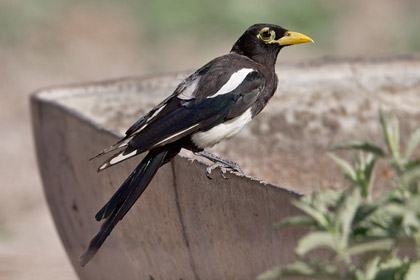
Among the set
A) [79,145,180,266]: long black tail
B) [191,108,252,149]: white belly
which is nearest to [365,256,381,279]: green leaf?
[79,145,180,266]: long black tail

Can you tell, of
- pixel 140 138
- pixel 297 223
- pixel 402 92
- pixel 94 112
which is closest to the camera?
pixel 297 223

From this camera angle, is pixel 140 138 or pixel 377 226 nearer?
pixel 377 226

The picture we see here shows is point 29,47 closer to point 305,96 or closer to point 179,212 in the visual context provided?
point 305,96

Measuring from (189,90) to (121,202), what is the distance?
2.51ft

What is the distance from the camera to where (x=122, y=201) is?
303 cm

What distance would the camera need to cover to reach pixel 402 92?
13.7 ft

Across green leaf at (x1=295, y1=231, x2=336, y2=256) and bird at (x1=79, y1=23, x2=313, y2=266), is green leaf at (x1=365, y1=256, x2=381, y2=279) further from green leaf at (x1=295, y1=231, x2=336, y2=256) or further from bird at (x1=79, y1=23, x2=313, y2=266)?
bird at (x1=79, y1=23, x2=313, y2=266)

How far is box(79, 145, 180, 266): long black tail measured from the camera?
117 inches

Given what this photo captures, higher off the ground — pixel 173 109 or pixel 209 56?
pixel 173 109

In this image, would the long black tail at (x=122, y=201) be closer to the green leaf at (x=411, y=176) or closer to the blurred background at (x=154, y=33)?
the green leaf at (x=411, y=176)

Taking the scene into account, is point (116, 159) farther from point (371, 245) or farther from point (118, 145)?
point (371, 245)

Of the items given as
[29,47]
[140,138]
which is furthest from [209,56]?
[140,138]

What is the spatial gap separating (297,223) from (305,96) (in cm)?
247

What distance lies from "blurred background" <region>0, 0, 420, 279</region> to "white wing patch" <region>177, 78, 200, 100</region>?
5.47 meters
